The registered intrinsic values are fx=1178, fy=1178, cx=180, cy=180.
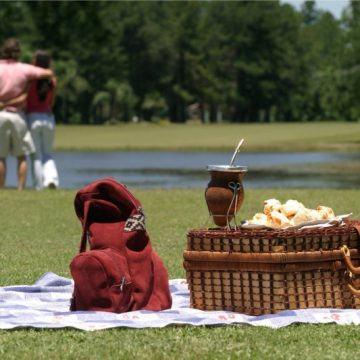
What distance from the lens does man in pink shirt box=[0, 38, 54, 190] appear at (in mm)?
15875

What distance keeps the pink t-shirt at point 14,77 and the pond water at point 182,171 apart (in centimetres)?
465

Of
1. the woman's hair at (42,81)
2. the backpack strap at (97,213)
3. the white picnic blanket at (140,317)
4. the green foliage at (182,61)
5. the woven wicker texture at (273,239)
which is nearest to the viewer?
the white picnic blanket at (140,317)

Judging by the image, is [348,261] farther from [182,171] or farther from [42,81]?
[182,171]

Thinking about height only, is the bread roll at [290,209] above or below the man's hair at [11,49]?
below

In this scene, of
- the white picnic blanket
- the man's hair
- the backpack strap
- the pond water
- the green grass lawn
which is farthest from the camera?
the pond water

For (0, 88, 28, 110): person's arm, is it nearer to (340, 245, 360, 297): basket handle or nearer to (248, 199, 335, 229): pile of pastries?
(248, 199, 335, 229): pile of pastries

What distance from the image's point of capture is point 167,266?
869 cm

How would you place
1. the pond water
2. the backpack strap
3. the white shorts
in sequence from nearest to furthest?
the backpack strap
the white shorts
the pond water

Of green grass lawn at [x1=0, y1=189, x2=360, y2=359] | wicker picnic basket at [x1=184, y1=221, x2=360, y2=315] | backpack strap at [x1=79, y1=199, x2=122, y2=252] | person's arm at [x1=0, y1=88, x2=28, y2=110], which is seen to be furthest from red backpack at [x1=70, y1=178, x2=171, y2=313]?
person's arm at [x1=0, y1=88, x2=28, y2=110]

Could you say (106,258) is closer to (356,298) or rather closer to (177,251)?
(356,298)

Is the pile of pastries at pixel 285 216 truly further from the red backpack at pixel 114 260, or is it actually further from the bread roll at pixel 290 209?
the red backpack at pixel 114 260

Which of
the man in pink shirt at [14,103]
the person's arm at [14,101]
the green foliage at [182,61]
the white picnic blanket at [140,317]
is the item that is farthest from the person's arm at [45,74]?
the green foliage at [182,61]

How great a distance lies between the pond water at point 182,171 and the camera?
22.0 m

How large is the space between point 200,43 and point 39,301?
96.6m
